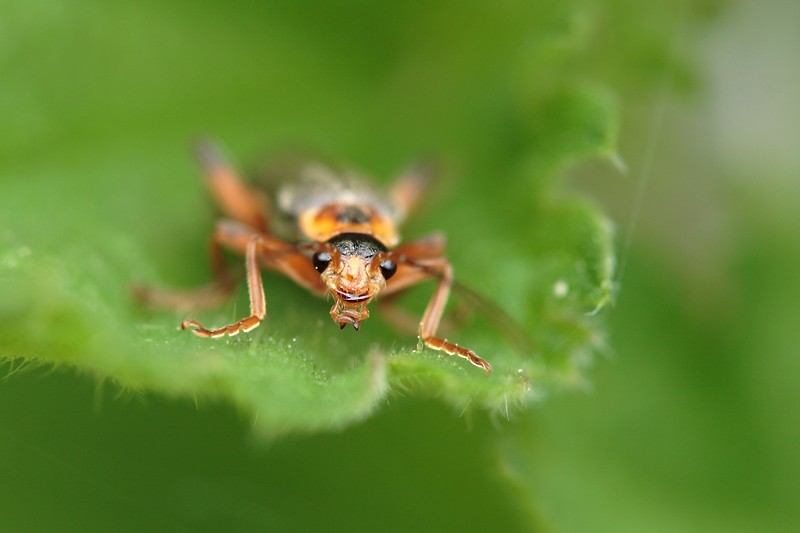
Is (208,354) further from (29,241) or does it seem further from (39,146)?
(39,146)

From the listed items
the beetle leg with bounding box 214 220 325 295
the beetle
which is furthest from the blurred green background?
the beetle leg with bounding box 214 220 325 295

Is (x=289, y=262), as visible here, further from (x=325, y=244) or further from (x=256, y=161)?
(x=256, y=161)

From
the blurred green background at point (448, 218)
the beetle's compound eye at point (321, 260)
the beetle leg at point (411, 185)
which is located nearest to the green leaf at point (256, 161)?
the blurred green background at point (448, 218)

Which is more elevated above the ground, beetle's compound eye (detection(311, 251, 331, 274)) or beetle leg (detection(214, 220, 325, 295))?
beetle leg (detection(214, 220, 325, 295))

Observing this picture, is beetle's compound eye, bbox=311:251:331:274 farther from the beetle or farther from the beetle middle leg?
the beetle middle leg

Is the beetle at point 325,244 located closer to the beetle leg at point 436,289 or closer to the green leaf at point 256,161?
the beetle leg at point 436,289

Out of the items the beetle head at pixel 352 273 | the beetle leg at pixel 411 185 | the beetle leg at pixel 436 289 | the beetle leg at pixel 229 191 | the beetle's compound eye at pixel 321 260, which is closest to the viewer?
the beetle leg at pixel 436 289

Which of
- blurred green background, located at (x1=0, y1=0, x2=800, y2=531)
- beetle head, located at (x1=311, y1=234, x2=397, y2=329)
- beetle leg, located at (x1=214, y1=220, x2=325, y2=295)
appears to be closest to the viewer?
beetle head, located at (x1=311, y1=234, x2=397, y2=329)
